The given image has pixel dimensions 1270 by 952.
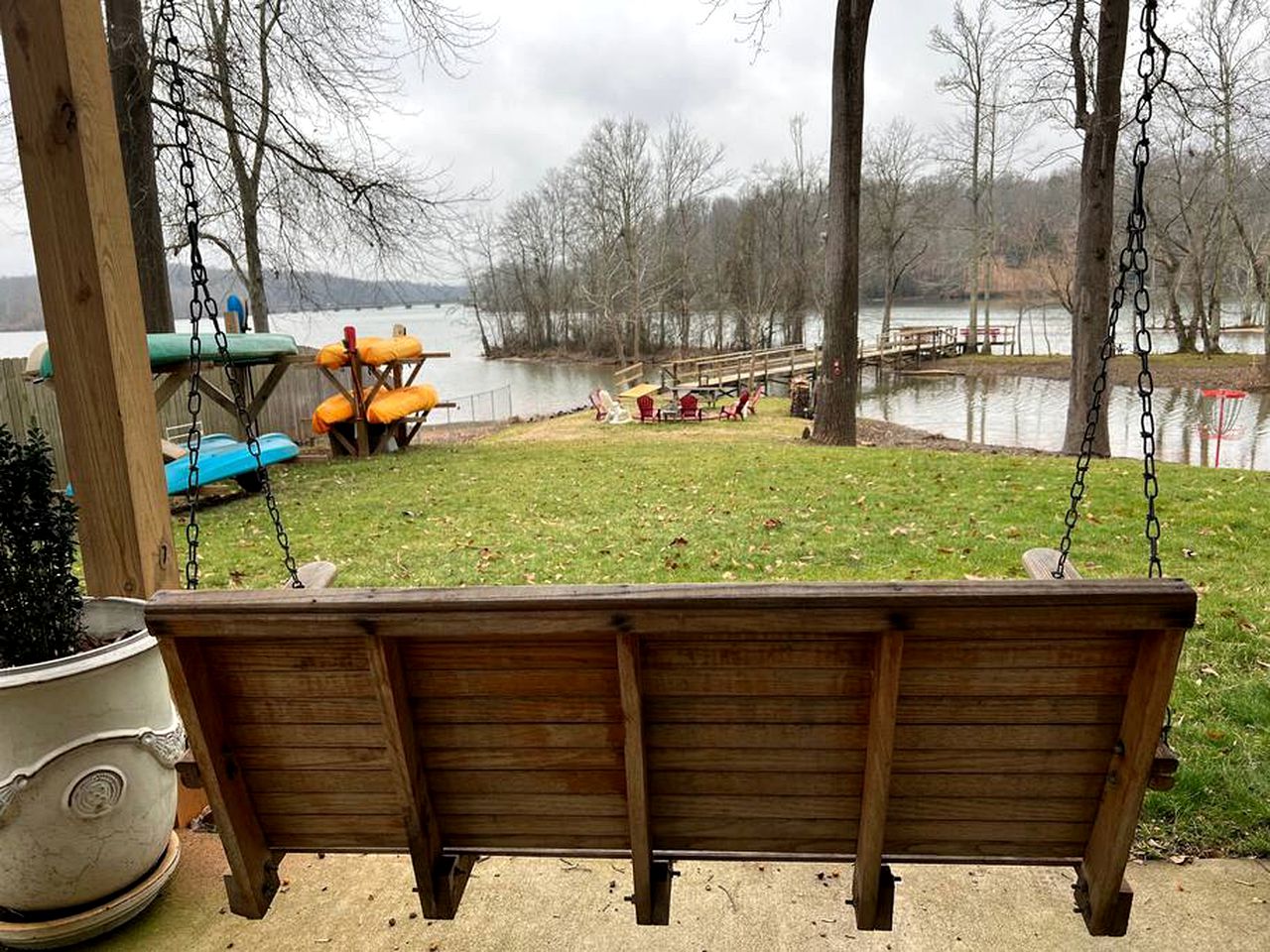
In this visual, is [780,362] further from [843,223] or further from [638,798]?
[638,798]

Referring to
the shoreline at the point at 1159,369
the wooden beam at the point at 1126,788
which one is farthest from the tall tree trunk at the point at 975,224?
the wooden beam at the point at 1126,788

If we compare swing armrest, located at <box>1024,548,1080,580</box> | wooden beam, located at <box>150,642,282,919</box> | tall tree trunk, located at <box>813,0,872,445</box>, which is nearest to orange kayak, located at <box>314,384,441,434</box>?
→ tall tree trunk, located at <box>813,0,872,445</box>

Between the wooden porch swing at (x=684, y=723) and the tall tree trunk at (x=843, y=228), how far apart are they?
10479 mm

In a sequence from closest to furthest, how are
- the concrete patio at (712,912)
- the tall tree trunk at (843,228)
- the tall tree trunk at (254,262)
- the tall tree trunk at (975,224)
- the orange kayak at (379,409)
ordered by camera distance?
the concrete patio at (712,912), the tall tree trunk at (843,228), the orange kayak at (379,409), the tall tree trunk at (254,262), the tall tree trunk at (975,224)

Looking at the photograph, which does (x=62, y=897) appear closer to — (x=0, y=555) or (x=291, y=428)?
(x=0, y=555)

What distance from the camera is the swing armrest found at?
2313mm

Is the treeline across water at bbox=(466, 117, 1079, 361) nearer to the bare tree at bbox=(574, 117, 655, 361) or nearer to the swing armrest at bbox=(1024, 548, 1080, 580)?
the bare tree at bbox=(574, 117, 655, 361)

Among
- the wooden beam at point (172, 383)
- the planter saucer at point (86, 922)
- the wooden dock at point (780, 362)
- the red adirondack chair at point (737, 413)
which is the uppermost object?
the wooden beam at point (172, 383)

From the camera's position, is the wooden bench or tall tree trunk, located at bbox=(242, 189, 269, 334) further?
tall tree trunk, located at bbox=(242, 189, 269, 334)

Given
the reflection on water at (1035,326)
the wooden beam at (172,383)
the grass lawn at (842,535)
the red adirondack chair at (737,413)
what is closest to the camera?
the grass lawn at (842,535)

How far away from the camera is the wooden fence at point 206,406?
9992mm

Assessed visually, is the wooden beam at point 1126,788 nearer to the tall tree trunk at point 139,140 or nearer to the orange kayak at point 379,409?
the tall tree trunk at point 139,140

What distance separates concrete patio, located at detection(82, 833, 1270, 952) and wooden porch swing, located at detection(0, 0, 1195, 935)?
58 centimetres

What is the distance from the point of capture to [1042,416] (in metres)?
20.1
